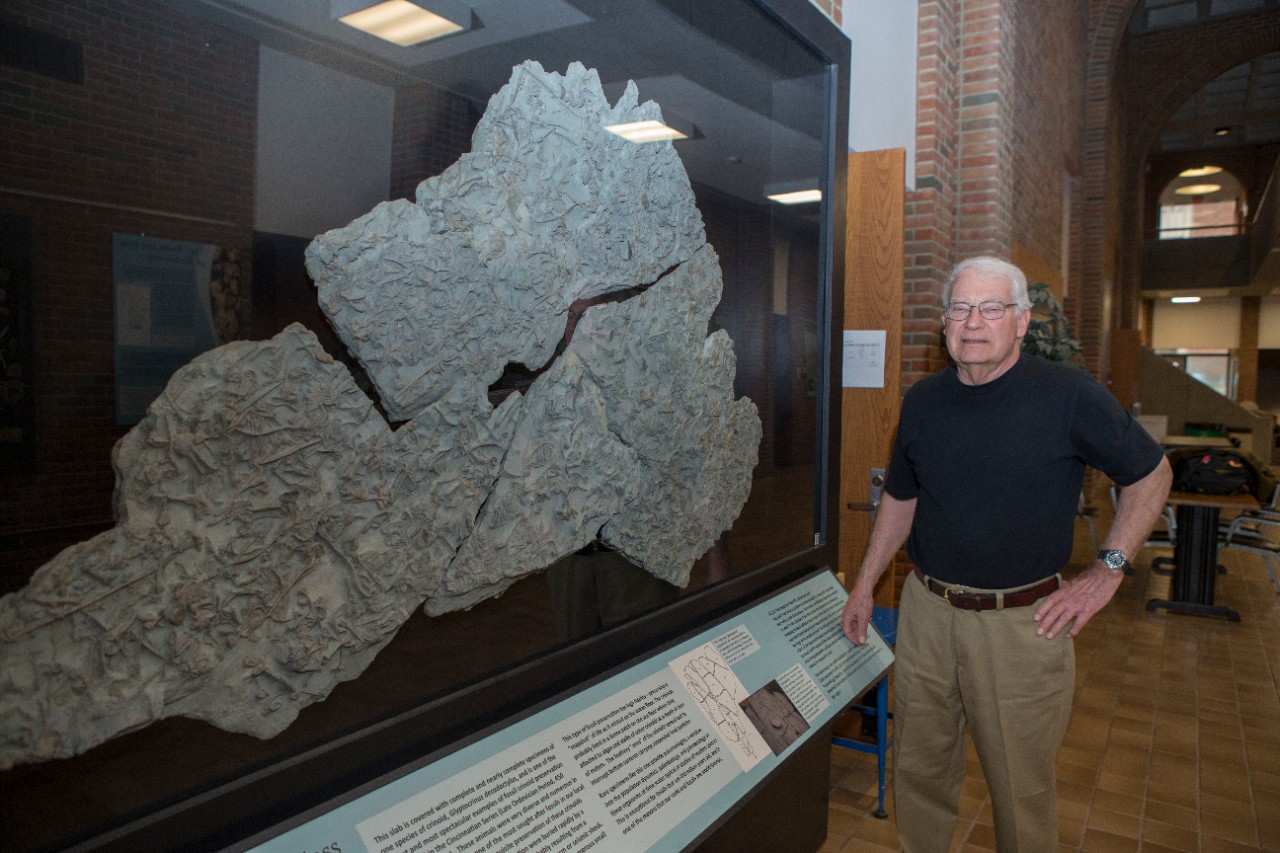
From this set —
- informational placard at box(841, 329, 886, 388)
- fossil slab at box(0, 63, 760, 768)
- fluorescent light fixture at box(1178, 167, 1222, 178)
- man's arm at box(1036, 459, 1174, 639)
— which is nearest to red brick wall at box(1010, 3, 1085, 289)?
informational placard at box(841, 329, 886, 388)

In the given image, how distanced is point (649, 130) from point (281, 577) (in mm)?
1295

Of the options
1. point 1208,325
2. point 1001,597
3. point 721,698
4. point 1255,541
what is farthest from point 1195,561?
point 1208,325

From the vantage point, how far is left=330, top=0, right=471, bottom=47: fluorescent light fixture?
4.19 ft

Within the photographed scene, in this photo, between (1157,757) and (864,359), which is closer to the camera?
(1157,757)

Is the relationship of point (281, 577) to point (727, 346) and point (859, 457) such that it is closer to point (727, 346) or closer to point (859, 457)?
point (727, 346)

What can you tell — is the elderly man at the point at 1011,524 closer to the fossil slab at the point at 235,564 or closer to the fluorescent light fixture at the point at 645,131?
the fluorescent light fixture at the point at 645,131

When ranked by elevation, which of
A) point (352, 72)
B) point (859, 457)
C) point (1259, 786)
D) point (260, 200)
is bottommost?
point (1259, 786)

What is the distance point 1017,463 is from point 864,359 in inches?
69.9

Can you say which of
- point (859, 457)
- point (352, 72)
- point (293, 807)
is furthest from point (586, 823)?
point (859, 457)

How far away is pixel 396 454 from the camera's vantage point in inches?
55.2

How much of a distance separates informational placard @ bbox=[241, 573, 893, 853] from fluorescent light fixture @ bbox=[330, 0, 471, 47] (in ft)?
3.84

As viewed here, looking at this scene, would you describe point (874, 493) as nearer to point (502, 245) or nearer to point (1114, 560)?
point (1114, 560)

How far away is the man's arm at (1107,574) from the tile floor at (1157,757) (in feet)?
3.86

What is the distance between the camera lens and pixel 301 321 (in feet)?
4.12
